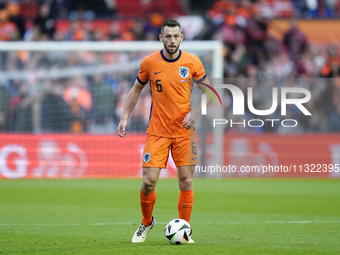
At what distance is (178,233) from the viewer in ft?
17.4

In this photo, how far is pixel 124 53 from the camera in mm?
14695

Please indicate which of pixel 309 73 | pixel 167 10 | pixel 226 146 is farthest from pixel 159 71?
pixel 167 10

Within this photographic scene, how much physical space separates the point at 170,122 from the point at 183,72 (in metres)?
0.50

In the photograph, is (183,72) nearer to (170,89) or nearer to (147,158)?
(170,89)

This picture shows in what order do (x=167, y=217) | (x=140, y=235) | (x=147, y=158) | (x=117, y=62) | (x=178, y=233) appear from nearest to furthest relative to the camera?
(x=178, y=233)
(x=147, y=158)
(x=140, y=235)
(x=167, y=217)
(x=117, y=62)

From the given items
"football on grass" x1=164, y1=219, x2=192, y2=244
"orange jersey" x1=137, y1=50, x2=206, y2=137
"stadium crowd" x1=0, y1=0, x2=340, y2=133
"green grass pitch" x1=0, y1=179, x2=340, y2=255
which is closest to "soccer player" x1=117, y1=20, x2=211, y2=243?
"orange jersey" x1=137, y1=50, x2=206, y2=137

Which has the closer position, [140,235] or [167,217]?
[140,235]

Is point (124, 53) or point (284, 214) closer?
point (284, 214)

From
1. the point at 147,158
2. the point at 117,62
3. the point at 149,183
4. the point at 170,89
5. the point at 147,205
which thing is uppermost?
the point at 117,62

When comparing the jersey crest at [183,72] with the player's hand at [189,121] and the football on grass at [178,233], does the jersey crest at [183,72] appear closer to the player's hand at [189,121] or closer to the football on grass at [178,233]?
the player's hand at [189,121]

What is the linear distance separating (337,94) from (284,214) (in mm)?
6790

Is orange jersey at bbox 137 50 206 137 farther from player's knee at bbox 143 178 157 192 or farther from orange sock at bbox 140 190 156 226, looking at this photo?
orange sock at bbox 140 190 156 226

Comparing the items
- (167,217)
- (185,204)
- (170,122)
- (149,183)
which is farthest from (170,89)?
(167,217)

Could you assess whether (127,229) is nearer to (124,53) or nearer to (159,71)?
(159,71)
